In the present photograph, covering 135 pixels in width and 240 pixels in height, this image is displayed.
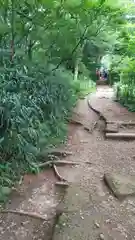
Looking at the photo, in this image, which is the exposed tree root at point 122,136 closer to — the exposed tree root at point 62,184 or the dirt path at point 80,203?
the dirt path at point 80,203

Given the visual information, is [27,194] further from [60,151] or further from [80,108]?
[80,108]

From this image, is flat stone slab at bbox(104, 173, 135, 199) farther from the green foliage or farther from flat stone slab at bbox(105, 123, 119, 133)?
flat stone slab at bbox(105, 123, 119, 133)

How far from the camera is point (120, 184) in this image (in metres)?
3.58

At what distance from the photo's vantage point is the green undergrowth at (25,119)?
11.3 feet

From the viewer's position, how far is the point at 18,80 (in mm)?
4105

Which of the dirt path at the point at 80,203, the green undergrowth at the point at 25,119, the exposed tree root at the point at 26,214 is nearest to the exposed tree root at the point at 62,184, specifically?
the dirt path at the point at 80,203

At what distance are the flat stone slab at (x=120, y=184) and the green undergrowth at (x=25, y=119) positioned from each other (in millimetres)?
1127

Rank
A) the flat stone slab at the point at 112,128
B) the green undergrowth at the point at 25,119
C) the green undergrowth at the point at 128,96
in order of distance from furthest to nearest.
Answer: the green undergrowth at the point at 128,96
the flat stone slab at the point at 112,128
the green undergrowth at the point at 25,119

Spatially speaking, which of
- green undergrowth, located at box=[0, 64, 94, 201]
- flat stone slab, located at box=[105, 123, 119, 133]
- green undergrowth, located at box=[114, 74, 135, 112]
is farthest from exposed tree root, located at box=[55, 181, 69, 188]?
green undergrowth, located at box=[114, 74, 135, 112]

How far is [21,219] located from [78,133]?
11.0ft

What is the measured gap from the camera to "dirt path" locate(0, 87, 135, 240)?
8.71 feet

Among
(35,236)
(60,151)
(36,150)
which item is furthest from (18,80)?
(35,236)

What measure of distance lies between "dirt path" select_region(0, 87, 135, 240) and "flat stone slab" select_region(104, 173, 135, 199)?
75 millimetres

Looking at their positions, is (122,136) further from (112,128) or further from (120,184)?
(120,184)
